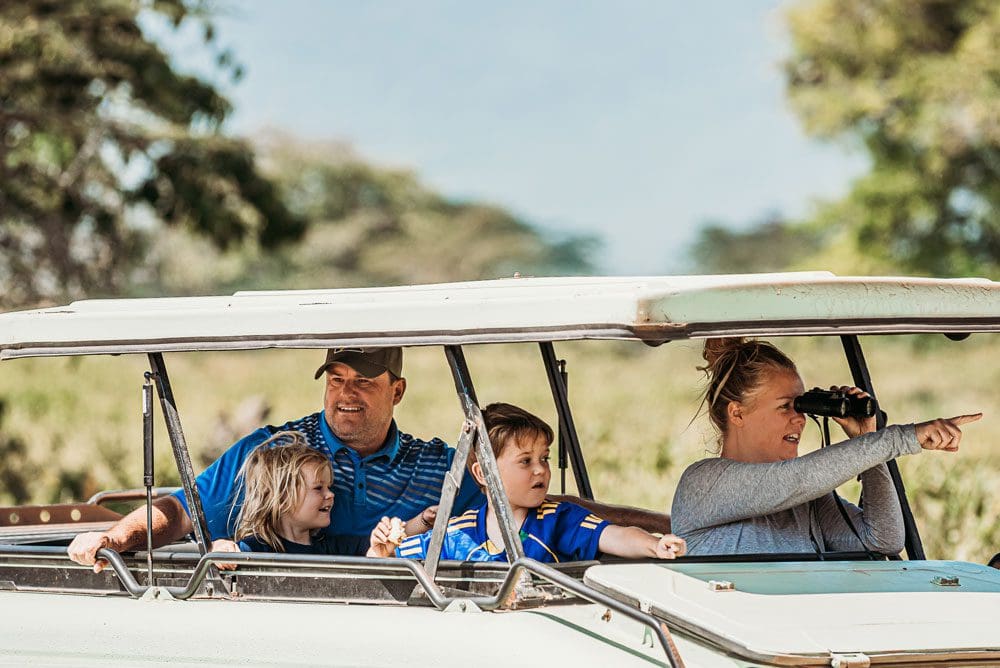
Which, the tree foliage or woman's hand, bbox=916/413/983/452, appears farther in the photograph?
Result: the tree foliage

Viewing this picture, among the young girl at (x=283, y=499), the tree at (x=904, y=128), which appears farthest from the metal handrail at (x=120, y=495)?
the tree at (x=904, y=128)

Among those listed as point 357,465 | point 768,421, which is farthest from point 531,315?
point 357,465

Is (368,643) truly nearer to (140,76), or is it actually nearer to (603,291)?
(603,291)

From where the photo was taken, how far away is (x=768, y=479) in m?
4.05

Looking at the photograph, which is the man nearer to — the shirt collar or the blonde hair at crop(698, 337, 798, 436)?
the shirt collar

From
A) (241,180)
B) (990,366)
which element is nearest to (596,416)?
(241,180)

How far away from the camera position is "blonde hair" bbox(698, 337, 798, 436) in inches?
170

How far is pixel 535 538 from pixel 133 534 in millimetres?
1258

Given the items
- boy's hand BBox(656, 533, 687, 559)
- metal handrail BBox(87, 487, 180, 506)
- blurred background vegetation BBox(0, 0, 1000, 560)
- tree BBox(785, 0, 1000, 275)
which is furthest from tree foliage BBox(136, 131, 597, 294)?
boy's hand BBox(656, 533, 687, 559)

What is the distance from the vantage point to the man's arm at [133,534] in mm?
4219

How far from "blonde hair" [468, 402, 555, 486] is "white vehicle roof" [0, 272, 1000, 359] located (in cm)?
38

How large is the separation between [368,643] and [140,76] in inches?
325

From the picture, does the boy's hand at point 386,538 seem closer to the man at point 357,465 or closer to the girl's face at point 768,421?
the man at point 357,465

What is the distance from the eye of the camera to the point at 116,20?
11.0 m
